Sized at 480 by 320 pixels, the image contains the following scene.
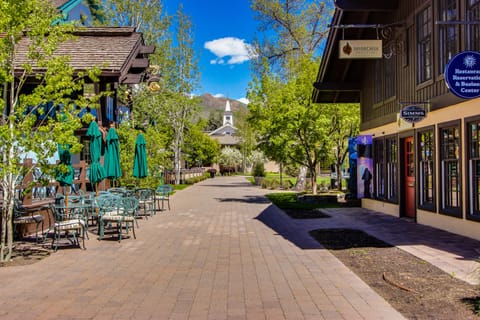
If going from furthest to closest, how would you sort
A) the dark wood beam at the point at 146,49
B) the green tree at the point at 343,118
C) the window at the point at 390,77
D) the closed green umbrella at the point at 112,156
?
the green tree at the point at 343,118 → the dark wood beam at the point at 146,49 → the window at the point at 390,77 → the closed green umbrella at the point at 112,156

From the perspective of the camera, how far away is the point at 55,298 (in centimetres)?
588

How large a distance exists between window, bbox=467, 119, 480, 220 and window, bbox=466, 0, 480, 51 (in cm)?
159

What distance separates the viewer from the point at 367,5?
1327cm

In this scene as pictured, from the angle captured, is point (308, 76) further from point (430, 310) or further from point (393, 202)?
point (430, 310)

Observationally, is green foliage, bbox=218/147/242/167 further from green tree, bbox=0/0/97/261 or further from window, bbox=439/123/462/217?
green tree, bbox=0/0/97/261

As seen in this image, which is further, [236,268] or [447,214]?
[447,214]

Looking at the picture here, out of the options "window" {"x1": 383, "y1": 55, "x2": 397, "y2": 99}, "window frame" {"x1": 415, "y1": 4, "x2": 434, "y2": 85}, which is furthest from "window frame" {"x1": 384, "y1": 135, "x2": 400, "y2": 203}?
"window frame" {"x1": 415, "y1": 4, "x2": 434, "y2": 85}

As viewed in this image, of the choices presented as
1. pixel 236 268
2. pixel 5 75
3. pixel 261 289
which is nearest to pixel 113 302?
pixel 261 289

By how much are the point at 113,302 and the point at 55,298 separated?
0.80 meters

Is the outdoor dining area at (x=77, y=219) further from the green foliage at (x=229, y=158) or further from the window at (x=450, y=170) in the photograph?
the green foliage at (x=229, y=158)

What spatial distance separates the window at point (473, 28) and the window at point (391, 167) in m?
4.96

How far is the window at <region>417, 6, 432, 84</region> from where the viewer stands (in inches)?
458

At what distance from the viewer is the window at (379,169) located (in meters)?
15.5

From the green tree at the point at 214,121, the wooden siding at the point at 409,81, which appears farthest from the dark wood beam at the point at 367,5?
the green tree at the point at 214,121
